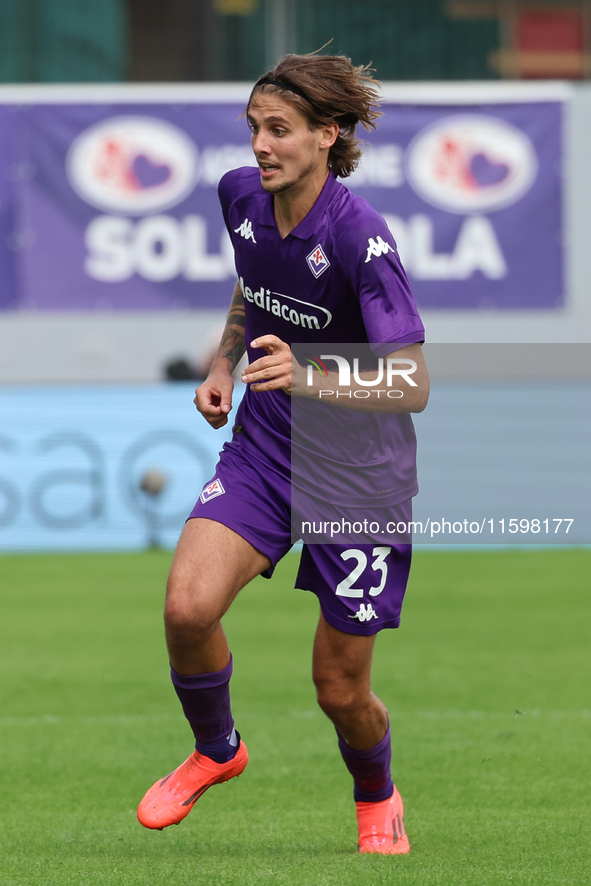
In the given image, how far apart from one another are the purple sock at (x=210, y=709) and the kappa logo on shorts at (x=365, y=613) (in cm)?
40

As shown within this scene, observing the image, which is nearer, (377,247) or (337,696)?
(377,247)

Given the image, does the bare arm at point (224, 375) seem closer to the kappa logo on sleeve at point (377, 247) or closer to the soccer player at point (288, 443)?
the soccer player at point (288, 443)

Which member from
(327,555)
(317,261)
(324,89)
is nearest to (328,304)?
(317,261)

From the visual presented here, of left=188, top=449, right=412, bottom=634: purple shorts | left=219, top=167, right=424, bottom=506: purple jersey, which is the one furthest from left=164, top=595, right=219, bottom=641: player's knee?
left=219, top=167, right=424, bottom=506: purple jersey

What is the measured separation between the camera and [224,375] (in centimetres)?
395

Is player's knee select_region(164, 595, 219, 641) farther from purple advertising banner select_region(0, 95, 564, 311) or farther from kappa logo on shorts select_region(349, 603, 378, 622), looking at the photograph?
purple advertising banner select_region(0, 95, 564, 311)

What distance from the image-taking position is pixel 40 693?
6.41m

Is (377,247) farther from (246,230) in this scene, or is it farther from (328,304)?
(246,230)

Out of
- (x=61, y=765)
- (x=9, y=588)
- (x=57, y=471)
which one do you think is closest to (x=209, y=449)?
(x=57, y=471)

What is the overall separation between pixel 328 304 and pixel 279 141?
0.48 meters

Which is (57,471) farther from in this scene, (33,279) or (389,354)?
(389,354)

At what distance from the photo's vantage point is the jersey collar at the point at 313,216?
3.69 metres

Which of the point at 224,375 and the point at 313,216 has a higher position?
the point at 313,216

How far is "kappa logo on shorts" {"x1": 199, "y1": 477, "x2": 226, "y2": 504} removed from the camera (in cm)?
377
